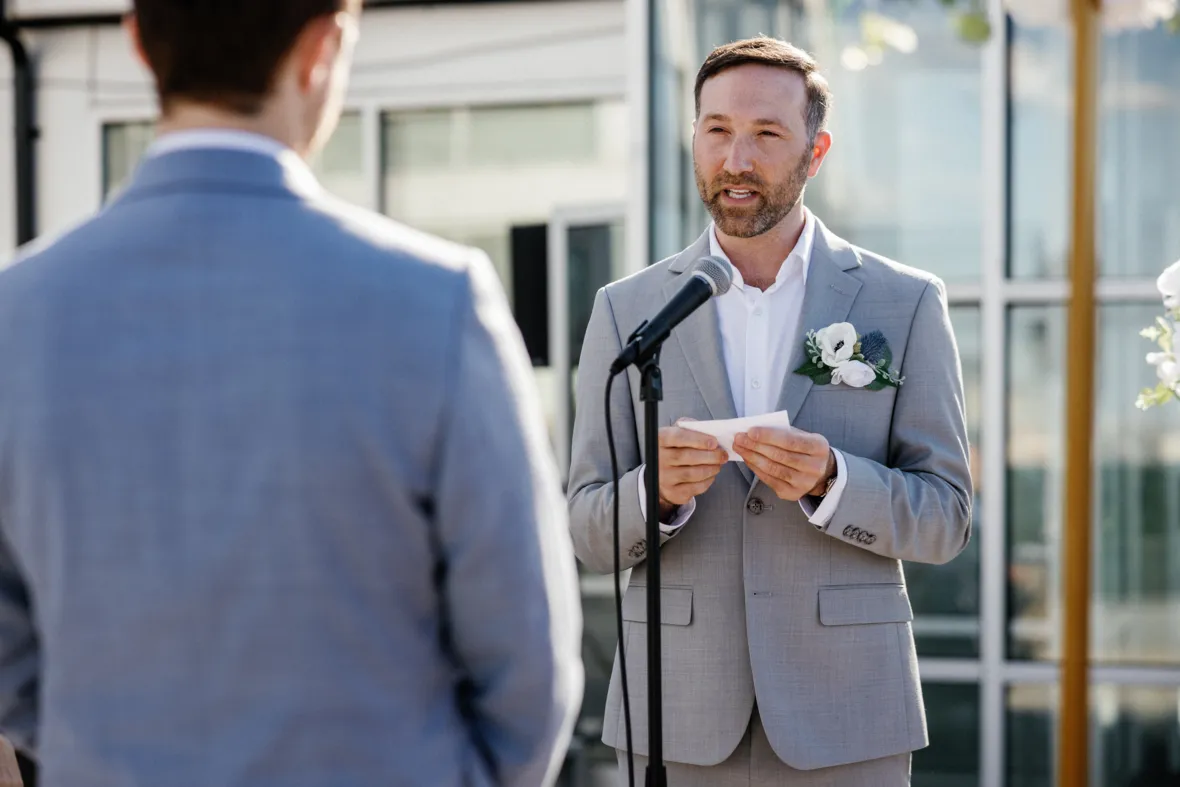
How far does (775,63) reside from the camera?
2908 millimetres

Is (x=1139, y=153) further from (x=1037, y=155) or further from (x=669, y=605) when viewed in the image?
(x=669, y=605)

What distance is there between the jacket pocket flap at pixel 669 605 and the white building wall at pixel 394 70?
11.9 ft

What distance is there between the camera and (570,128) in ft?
19.9

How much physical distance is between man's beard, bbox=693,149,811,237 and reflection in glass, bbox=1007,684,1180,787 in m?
2.83

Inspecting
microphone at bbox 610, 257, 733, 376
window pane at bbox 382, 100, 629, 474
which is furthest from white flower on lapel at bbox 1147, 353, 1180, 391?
window pane at bbox 382, 100, 629, 474

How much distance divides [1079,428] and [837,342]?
0.78 m

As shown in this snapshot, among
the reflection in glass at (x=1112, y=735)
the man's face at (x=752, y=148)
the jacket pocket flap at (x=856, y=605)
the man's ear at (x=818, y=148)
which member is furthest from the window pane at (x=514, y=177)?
the jacket pocket flap at (x=856, y=605)

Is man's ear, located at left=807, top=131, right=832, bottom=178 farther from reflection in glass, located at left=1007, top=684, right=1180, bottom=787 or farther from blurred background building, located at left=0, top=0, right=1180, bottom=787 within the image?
reflection in glass, located at left=1007, top=684, right=1180, bottom=787

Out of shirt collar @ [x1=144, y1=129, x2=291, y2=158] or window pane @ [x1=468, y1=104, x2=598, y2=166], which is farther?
window pane @ [x1=468, y1=104, x2=598, y2=166]

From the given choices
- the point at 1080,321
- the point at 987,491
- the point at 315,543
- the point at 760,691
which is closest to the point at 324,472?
the point at 315,543

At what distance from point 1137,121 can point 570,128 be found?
7.67 ft

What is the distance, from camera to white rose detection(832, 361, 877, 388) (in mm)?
2652

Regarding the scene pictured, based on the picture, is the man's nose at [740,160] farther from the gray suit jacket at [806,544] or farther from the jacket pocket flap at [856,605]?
the jacket pocket flap at [856,605]

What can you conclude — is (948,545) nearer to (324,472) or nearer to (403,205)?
(324,472)
